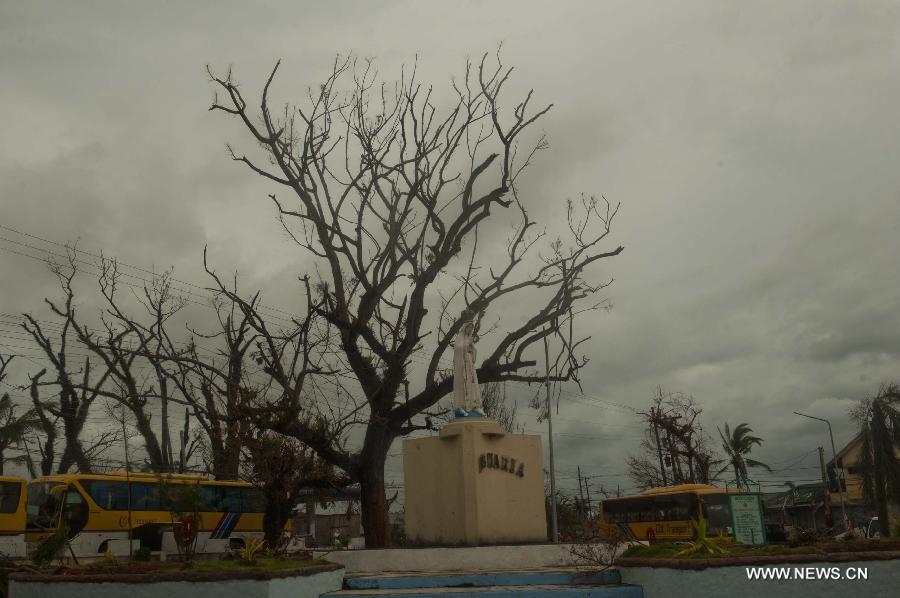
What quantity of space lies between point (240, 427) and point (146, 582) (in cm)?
901

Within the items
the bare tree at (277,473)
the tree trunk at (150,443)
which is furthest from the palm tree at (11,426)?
the bare tree at (277,473)

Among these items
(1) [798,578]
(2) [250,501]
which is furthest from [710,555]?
(2) [250,501]

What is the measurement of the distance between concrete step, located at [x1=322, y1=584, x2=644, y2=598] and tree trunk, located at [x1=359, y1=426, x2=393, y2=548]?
783 cm

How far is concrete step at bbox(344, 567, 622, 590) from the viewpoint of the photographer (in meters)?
9.38

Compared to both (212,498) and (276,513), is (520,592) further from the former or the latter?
(212,498)

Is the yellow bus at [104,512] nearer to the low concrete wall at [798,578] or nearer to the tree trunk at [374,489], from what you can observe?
the tree trunk at [374,489]

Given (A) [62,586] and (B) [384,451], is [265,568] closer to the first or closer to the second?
(A) [62,586]

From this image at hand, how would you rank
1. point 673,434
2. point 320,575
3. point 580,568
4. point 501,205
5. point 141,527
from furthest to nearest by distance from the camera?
point 673,434
point 141,527
point 501,205
point 580,568
point 320,575

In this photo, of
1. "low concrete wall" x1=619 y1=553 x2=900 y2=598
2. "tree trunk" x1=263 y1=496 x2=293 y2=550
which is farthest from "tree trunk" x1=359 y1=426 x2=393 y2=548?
"low concrete wall" x1=619 y1=553 x2=900 y2=598

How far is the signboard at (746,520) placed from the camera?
430 inches

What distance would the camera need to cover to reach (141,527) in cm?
2320

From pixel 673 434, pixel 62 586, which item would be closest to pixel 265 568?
pixel 62 586

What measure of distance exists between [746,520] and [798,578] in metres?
3.48

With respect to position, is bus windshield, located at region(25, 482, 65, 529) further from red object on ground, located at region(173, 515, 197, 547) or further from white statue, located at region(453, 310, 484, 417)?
white statue, located at region(453, 310, 484, 417)
